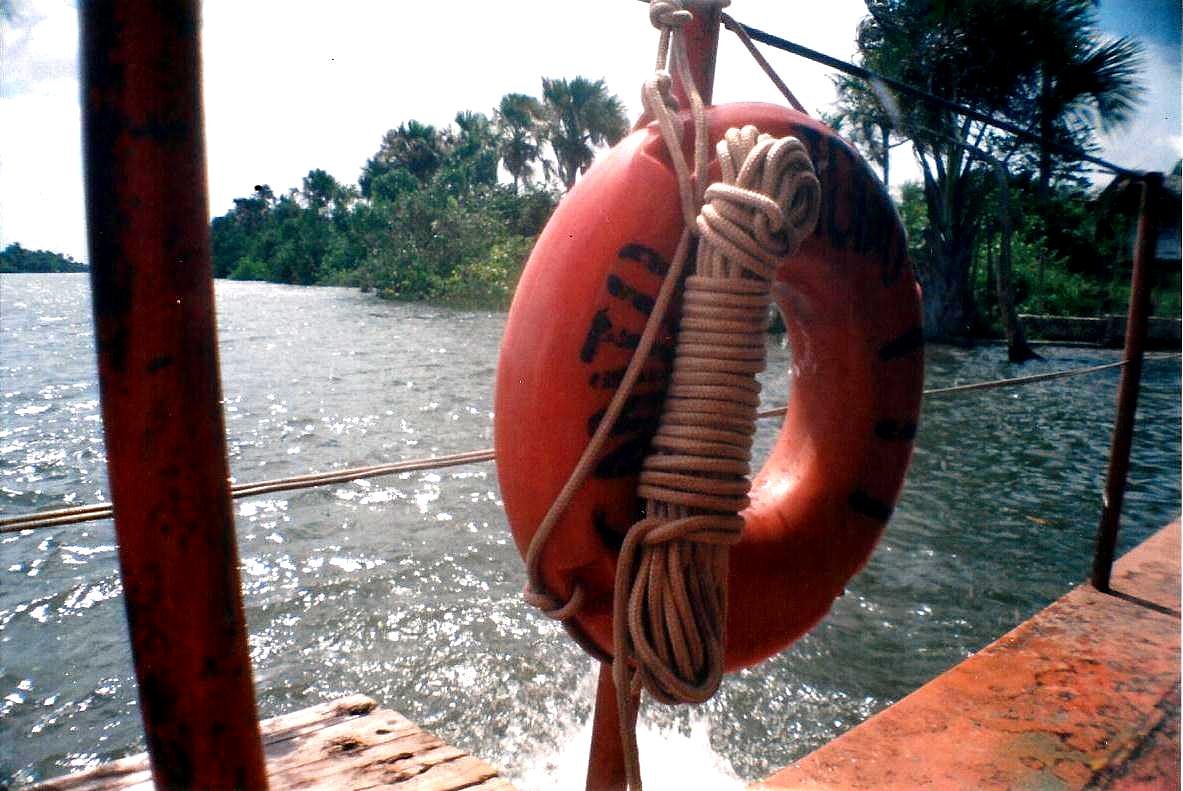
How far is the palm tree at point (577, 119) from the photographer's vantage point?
91.3ft

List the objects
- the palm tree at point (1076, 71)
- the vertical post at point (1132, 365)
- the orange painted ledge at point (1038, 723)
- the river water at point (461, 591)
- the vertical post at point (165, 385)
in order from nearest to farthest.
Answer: the vertical post at point (165, 385)
the orange painted ledge at point (1038, 723)
the vertical post at point (1132, 365)
the river water at point (461, 591)
the palm tree at point (1076, 71)

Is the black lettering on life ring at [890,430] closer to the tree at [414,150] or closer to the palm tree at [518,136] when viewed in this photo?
the palm tree at [518,136]

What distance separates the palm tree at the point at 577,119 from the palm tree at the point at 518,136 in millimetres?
1278

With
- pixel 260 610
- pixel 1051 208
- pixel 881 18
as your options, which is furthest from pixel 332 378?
pixel 1051 208

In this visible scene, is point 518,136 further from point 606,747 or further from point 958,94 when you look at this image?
point 606,747

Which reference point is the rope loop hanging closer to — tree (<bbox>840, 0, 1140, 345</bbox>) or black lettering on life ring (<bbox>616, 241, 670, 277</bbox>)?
black lettering on life ring (<bbox>616, 241, 670, 277</bbox>)

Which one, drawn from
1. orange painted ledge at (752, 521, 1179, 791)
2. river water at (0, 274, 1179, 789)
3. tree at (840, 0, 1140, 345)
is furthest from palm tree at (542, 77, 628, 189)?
orange painted ledge at (752, 521, 1179, 791)

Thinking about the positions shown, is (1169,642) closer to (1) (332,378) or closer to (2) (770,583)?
(2) (770,583)

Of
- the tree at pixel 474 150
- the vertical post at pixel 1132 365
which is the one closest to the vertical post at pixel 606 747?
the vertical post at pixel 1132 365

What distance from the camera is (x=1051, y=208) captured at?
16.3 meters

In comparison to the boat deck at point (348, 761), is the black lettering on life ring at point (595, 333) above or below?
above

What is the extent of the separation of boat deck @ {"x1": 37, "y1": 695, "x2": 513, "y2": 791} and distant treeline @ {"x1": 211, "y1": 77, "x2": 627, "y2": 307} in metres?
14.1

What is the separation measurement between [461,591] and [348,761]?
8.66 ft

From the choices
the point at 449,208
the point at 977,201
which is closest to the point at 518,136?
the point at 449,208
